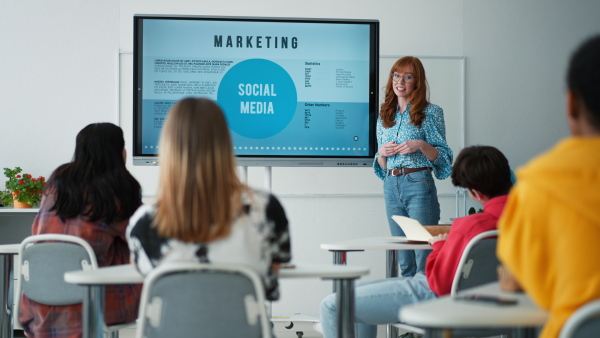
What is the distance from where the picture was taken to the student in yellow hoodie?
51.3 inches

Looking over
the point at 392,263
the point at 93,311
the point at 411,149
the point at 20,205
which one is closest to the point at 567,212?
the point at 93,311

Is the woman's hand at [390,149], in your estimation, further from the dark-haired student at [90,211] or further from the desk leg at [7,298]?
the desk leg at [7,298]

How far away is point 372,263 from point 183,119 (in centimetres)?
381

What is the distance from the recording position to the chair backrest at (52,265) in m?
2.57

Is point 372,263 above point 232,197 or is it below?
below

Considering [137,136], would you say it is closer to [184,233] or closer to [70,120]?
[70,120]

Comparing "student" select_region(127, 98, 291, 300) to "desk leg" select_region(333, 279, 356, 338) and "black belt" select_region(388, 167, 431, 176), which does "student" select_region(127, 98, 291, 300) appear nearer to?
"desk leg" select_region(333, 279, 356, 338)

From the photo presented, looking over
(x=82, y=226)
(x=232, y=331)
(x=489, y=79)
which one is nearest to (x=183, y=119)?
(x=232, y=331)

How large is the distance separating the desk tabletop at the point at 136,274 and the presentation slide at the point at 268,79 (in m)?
2.45

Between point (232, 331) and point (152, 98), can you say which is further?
point (152, 98)

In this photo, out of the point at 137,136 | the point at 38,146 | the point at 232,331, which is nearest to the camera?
the point at 232,331

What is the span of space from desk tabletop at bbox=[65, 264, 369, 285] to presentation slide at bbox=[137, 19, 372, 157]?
245 centimetres

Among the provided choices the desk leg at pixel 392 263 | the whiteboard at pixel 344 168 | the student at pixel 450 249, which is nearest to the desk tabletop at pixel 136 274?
the student at pixel 450 249

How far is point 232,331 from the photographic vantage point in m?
1.81
